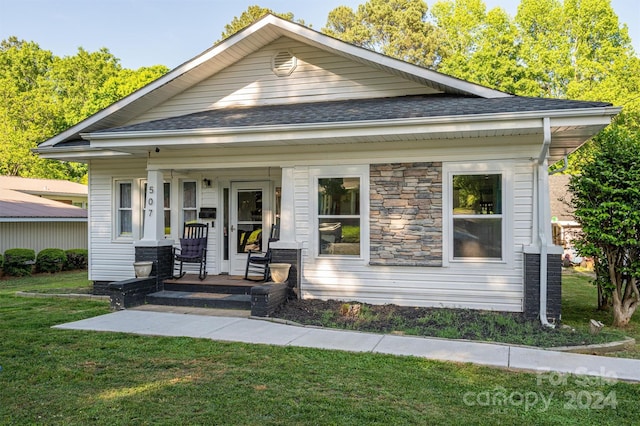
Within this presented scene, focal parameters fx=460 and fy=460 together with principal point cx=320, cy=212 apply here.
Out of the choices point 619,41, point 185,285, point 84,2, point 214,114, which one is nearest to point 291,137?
point 214,114

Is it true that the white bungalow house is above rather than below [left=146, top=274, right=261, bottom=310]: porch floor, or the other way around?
above

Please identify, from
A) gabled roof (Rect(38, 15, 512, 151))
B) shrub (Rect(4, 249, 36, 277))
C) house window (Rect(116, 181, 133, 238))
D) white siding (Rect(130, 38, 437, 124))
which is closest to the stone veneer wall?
gabled roof (Rect(38, 15, 512, 151))

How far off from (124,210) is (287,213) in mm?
4404

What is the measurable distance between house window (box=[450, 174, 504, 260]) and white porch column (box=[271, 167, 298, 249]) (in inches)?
106

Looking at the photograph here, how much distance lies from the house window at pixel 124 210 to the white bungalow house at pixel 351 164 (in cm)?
35

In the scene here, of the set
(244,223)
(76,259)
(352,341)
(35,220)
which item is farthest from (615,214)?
(35,220)

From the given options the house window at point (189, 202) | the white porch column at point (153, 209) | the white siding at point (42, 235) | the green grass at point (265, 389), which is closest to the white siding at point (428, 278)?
the green grass at point (265, 389)

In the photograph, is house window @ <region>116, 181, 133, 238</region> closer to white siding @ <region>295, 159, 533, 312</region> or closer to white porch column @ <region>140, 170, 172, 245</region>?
white porch column @ <region>140, 170, 172, 245</region>

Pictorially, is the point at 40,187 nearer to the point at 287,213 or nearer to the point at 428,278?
the point at 287,213

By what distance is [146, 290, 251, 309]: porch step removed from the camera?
7676mm

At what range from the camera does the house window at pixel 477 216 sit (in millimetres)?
7188

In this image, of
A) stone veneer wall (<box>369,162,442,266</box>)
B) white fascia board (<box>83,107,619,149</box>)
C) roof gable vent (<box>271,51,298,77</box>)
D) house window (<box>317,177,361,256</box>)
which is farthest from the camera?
roof gable vent (<box>271,51,298,77</box>)

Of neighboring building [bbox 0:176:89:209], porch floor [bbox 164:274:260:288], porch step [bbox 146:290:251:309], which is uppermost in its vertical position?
neighboring building [bbox 0:176:89:209]

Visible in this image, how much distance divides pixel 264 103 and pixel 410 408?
7040 mm
